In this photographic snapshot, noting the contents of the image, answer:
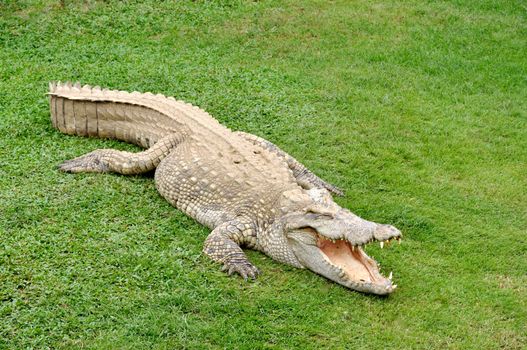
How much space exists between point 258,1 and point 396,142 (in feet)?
14.7

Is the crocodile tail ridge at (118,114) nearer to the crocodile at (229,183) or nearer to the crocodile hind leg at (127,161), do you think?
the crocodile at (229,183)

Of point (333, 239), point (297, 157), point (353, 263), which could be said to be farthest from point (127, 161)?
point (353, 263)

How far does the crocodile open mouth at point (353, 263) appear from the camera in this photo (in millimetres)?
5492

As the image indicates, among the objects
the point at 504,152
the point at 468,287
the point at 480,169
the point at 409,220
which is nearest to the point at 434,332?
the point at 468,287

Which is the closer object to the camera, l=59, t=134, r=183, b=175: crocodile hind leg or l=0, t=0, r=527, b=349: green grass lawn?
l=0, t=0, r=527, b=349: green grass lawn

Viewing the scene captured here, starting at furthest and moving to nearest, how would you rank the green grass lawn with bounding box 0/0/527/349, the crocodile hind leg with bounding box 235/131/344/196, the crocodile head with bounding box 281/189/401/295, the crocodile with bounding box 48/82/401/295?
the crocodile hind leg with bounding box 235/131/344/196
the crocodile with bounding box 48/82/401/295
the crocodile head with bounding box 281/189/401/295
the green grass lawn with bounding box 0/0/527/349

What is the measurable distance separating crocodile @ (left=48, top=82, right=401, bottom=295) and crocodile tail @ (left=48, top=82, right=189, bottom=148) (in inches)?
0.4

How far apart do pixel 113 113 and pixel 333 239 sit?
2.98 m

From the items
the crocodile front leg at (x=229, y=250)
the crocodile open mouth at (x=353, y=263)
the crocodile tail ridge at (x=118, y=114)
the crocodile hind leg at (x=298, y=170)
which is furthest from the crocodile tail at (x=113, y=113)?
the crocodile open mouth at (x=353, y=263)

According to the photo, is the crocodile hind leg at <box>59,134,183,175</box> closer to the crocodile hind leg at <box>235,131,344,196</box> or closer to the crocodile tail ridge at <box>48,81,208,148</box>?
the crocodile tail ridge at <box>48,81,208,148</box>

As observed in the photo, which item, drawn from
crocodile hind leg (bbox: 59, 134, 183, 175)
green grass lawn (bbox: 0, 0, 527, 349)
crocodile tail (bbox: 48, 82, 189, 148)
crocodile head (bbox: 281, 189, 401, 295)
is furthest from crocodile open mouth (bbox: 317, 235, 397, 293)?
crocodile tail (bbox: 48, 82, 189, 148)

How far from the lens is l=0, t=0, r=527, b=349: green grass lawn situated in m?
5.20

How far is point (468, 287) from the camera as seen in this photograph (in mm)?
5707

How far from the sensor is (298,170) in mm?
7062
